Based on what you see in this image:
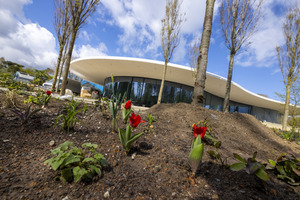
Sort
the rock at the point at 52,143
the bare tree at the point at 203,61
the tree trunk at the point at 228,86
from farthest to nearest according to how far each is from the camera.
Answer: the tree trunk at the point at 228,86 → the bare tree at the point at 203,61 → the rock at the point at 52,143

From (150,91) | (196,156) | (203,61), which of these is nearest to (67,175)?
(196,156)

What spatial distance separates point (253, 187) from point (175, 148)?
0.81 m

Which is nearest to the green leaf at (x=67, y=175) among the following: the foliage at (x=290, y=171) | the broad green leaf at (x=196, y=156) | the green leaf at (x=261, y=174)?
the broad green leaf at (x=196, y=156)

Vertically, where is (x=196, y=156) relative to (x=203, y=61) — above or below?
below

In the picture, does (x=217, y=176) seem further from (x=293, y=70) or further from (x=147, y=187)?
(x=293, y=70)

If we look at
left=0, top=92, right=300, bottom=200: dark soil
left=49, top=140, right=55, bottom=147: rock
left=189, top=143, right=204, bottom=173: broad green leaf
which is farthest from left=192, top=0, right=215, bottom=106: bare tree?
left=49, top=140, right=55, bottom=147: rock

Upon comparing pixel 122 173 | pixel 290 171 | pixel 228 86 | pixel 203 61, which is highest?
pixel 228 86

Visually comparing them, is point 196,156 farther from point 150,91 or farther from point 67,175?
point 150,91

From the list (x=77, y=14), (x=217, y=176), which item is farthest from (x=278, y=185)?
(x=77, y=14)

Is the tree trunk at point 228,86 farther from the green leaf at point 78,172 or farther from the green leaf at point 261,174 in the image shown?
the green leaf at point 78,172

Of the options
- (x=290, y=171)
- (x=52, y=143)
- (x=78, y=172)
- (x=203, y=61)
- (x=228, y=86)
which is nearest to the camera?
(x=78, y=172)

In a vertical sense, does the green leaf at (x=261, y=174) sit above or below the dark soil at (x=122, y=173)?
above

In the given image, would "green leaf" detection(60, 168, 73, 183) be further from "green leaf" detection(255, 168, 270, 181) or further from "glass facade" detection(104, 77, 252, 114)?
"glass facade" detection(104, 77, 252, 114)

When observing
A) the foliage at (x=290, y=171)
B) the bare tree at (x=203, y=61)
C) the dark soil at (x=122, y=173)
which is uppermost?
the bare tree at (x=203, y=61)
